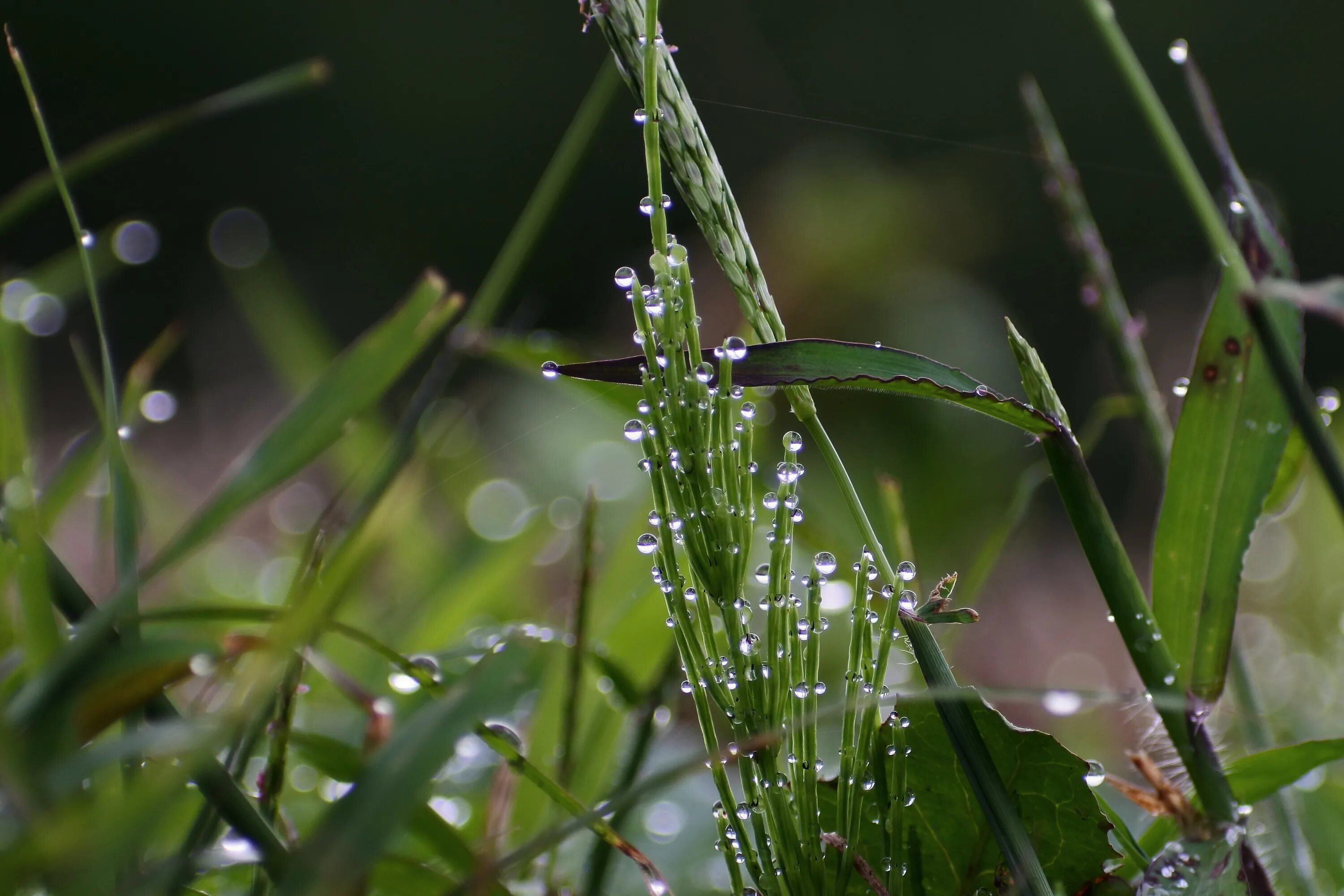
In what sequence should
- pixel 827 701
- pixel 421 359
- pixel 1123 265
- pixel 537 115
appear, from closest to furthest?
1. pixel 827 701
2. pixel 421 359
3. pixel 1123 265
4. pixel 537 115

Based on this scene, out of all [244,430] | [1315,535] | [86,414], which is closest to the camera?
[1315,535]

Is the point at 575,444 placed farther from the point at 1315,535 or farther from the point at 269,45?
the point at 269,45

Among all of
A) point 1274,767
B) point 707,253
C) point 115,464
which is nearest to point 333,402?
point 115,464

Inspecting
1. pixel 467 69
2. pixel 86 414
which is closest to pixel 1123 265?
pixel 467 69

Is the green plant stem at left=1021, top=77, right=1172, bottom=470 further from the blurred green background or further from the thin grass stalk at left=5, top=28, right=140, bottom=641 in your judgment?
the thin grass stalk at left=5, top=28, right=140, bottom=641

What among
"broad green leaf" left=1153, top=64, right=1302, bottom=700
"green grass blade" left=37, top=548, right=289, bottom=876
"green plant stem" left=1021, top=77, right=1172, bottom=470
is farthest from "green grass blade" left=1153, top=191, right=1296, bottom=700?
"green grass blade" left=37, top=548, right=289, bottom=876
